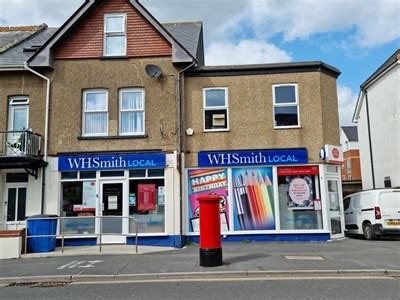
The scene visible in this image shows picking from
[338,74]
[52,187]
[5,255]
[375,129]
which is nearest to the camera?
[5,255]

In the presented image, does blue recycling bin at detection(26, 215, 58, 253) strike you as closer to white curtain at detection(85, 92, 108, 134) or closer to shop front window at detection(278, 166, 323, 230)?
white curtain at detection(85, 92, 108, 134)

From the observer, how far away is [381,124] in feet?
84.8

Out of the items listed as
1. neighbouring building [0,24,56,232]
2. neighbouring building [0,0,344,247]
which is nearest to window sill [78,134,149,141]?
neighbouring building [0,0,344,247]

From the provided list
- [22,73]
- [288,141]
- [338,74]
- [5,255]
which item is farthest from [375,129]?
[5,255]

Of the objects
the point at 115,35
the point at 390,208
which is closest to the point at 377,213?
the point at 390,208

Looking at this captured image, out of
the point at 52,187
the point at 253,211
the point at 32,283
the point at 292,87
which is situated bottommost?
the point at 32,283

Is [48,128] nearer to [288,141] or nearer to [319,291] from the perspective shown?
[288,141]

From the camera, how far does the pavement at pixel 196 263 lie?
9484 mm

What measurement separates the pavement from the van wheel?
2164 mm

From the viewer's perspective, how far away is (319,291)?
785cm

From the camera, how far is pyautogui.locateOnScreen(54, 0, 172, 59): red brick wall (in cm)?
1630

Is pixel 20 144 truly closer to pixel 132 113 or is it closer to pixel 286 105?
pixel 132 113

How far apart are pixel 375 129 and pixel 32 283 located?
23.2 metres

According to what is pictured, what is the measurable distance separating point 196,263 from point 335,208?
7588 mm
